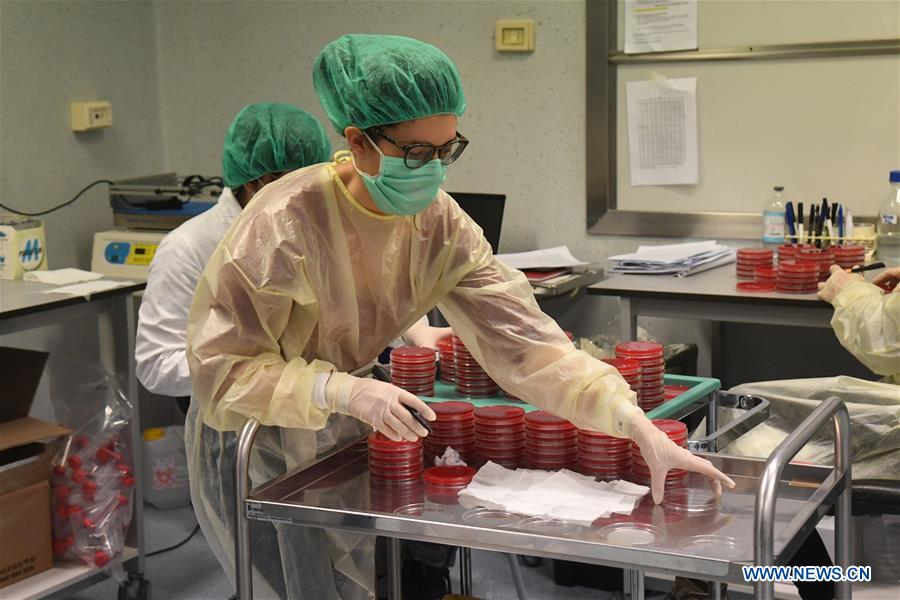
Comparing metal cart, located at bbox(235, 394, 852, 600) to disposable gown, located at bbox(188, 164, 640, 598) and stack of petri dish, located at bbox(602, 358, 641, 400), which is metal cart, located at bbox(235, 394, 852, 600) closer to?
disposable gown, located at bbox(188, 164, 640, 598)

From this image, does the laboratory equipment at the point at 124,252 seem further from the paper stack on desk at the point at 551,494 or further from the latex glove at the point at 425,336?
the paper stack on desk at the point at 551,494

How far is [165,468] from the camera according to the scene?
3.62 metres

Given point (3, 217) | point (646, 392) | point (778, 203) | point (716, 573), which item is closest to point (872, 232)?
point (778, 203)

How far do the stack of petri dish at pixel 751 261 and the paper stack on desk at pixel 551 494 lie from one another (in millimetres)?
1671

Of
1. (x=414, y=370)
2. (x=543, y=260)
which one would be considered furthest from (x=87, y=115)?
(x=414, y=370)

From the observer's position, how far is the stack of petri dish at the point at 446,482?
5.07 feet

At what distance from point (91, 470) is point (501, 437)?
1.58m

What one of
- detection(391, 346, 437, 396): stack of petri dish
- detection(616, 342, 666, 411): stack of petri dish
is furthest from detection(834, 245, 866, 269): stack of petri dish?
detection(391, 346, 437, 396): stack of petri dish

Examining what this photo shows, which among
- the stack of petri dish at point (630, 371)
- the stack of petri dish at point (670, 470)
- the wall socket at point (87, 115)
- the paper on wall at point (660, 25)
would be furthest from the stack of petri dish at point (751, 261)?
the wall socket at point (87, 115)

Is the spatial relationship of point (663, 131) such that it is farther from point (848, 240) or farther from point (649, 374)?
point (649, 374)

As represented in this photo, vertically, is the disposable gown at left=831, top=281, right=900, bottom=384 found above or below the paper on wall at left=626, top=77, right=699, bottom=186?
below

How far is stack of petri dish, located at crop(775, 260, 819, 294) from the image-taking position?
294cm

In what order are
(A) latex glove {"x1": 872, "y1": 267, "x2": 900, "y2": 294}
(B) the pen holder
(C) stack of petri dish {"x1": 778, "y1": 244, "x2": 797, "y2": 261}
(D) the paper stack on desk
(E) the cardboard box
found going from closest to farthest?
(D) the paper stack on desk
(E) the cardboard box
(A) latex glove {"x1": 872, "y1": 267, "x2": 900, "y2": 294}
(C) stack of petri dish {"x1": 778, "y1": 244, "x2": 797, "y2": 261}
(B) the pen holder

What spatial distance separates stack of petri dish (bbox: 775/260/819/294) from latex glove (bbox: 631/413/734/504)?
156 centimetres
